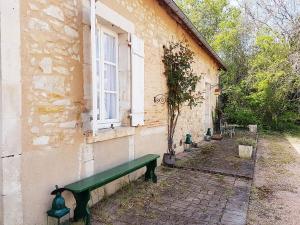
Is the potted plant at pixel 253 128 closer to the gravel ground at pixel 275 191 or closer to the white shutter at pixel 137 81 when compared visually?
the gravel ground at pixel 275 191

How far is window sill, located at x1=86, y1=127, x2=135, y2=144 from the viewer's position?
3.57m

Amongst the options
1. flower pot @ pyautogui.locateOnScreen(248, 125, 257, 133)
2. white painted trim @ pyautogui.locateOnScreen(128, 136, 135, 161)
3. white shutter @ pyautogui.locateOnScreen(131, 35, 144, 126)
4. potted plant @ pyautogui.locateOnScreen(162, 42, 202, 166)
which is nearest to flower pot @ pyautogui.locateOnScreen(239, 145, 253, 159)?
potted plant @ pyautogui.locateOnScreen(162, 42, 202, 166)

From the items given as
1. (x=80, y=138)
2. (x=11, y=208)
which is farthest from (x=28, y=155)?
(x=80, y=138)

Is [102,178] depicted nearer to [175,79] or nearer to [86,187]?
[86,187]

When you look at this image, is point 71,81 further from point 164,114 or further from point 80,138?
point 164,114

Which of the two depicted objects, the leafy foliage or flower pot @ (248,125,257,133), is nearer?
the leafy foliage

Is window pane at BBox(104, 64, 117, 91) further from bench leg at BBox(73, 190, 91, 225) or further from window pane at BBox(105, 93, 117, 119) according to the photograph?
bench leg at BBox(73, 190, 91, 225)

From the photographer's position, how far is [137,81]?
4.78 metres

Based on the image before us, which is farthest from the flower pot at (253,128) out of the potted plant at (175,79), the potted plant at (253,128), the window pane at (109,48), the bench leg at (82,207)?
the bench leg at (82,207)

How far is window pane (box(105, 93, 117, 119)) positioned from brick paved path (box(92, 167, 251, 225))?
1215mm

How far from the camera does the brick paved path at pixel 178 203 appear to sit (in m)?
3.37

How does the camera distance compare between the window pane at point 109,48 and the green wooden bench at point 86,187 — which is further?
the window pane at point 109,48

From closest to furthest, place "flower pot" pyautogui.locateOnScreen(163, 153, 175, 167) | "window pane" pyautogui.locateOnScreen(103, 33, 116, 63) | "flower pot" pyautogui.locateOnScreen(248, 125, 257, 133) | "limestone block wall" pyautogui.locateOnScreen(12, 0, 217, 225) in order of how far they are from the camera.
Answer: "limestone block wall" pyautogui.locateOnScreen(12, 0, 217, 225) → "window pane" pyautogui.locateOnScreen(103, 33, 116, 63) → "flower pot" pyautogui.locateOnScreen(163, 153, 175, 167) → "flower pot" pyautogui.locateOnScreen(248, 125, 257, 133)

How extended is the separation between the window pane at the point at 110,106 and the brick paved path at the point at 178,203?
3.99 ft
